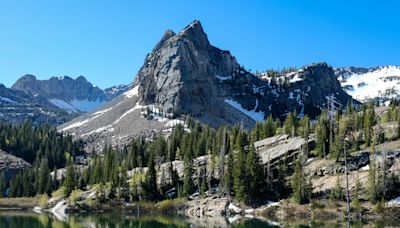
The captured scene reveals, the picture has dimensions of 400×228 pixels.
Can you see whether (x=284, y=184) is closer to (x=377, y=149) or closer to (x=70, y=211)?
(x=377, y=149)

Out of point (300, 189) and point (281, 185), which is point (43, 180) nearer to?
point (281, 185)

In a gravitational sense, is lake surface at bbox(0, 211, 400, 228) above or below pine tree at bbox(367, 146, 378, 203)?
below

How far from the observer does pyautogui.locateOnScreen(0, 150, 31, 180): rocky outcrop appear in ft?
618

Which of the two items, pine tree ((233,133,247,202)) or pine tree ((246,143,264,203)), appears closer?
pine tree ((233,133,247,202))

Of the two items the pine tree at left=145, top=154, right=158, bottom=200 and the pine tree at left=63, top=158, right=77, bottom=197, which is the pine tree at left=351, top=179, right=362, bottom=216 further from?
the pine tree at left=63, top=158, right=77, bottom=197

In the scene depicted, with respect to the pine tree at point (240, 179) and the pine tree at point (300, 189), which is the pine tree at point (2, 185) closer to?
the pine tree at point (240, 179)

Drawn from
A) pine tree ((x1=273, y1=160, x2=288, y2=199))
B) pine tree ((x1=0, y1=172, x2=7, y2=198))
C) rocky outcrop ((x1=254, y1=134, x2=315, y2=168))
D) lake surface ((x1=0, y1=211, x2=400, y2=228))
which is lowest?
lake surface ((x1=0, y1=211, x2=400, y2=228))

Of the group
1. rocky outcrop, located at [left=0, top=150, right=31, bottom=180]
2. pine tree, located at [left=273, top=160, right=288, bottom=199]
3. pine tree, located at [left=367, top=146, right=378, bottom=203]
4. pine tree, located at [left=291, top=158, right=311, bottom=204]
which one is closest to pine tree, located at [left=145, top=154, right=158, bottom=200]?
pine tree, located at [left=273, top=160, right=288, bottom=199]

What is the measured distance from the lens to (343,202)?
98375 mm

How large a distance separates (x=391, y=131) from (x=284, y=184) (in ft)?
112

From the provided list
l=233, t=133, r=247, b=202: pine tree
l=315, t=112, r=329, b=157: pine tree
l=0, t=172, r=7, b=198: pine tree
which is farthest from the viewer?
l=0, t=172, r=7, b=198: pine tree

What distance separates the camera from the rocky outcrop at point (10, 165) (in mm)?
188500

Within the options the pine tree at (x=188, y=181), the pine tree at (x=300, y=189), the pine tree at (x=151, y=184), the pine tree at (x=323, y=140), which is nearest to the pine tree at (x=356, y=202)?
the pine tree at (x=300, y=189)

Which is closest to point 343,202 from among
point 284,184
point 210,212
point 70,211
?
point 284,184
